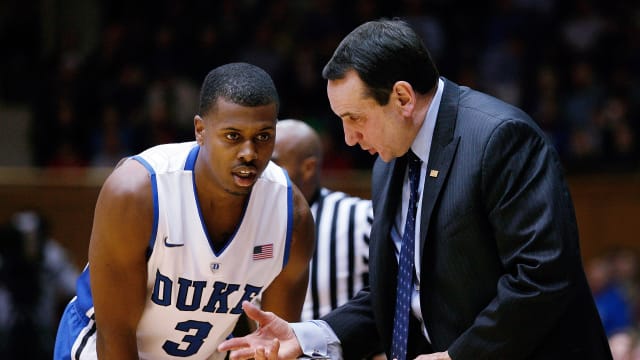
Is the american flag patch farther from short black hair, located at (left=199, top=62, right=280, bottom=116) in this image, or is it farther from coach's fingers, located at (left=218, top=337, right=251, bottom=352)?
short black hair, located at (left=199, top=62, right=280, bottom=116)

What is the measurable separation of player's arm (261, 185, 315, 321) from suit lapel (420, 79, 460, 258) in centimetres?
60

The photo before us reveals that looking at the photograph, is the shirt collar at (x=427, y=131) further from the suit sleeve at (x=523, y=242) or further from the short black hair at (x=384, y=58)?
the suit sleeve at (x=523, y=242)

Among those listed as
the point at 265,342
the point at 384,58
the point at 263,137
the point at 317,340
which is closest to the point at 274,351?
the point at 265,342

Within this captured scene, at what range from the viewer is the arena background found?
8.54m

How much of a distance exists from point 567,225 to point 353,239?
1851 millimetres

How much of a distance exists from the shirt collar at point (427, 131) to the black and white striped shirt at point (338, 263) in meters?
1.56

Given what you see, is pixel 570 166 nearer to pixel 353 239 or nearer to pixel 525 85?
pixel 525 85

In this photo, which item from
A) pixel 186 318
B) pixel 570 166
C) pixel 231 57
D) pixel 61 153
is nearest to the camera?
pixel 186 318

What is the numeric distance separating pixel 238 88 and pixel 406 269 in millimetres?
763

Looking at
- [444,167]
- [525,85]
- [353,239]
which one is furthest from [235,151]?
[525,85]

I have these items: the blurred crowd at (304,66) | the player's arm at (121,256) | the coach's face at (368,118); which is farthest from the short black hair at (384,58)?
the blurred crowd at (304,66)

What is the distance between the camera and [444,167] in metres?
2.97

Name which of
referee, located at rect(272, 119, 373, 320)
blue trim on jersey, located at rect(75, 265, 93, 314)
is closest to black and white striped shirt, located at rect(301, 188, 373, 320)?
referee, located at rect(272, 119, 373, 320)

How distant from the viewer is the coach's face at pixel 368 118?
3.00m
